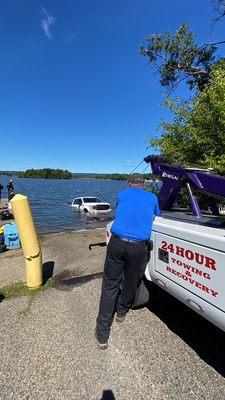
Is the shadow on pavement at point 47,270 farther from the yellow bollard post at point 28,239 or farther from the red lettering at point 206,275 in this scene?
the red lettering at point 206,275

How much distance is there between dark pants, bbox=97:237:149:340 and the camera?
12.8 feet

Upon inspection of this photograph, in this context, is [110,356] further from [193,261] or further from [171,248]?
[193,261]

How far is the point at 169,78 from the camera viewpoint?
15.0m

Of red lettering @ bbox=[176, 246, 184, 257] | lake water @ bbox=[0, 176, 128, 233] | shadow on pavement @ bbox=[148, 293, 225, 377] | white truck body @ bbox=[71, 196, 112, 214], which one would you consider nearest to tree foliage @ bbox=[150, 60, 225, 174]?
lake water @ bbox=[0, 176, 128, 233]

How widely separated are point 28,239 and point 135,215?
9.06ft

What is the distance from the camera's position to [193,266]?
3102 mm

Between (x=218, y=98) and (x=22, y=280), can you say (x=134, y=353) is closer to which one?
(x=22, y=280)

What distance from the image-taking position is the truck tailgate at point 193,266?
9.09 feet

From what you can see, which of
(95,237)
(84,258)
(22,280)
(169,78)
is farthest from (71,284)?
(169,78)

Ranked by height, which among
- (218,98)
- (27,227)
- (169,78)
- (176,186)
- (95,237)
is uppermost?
(169,78)

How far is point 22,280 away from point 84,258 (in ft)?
6.40

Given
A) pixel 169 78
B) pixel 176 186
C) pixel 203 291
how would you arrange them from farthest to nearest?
1. pixel 169 78
2. pixel 176 186
3. pixel 203 291

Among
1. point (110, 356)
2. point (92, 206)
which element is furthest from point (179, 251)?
point (92, 206)

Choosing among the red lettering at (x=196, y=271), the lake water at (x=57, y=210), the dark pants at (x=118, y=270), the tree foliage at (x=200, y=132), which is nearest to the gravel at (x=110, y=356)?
the dark pants at (x=118, y=270)
